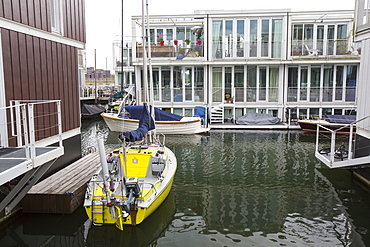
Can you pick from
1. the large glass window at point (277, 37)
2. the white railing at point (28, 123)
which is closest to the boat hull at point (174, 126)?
the large glass window at point (277, 37)

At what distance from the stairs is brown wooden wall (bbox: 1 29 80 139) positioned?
14.0 m

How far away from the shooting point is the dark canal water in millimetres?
7469

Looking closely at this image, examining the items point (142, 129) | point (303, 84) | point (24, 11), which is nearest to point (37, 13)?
point (24, 11)

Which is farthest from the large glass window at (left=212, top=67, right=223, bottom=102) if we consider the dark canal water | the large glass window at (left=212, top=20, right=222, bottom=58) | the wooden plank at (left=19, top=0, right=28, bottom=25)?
the wooden plank at (left=19, top=0, right=28, bottom=25)

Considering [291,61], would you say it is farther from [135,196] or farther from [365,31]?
[135,196]

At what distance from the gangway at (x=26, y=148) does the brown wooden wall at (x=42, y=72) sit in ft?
0.39

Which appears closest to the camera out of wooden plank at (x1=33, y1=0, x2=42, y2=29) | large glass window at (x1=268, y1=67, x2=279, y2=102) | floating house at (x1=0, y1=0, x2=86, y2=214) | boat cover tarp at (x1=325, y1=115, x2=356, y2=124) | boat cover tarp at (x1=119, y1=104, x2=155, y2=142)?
floating house at (x1=0, y1=0, x2=86, y2=214)

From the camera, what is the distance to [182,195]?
10.2 metres

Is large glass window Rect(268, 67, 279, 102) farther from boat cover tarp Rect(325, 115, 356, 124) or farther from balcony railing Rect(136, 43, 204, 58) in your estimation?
balcony railing Rect(136, 43, 204, 58)

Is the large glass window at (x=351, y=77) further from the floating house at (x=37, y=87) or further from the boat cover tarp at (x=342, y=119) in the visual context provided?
the floating house at (x=37, y=87)

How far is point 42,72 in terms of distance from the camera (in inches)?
364

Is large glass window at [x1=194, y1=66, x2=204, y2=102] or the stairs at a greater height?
large glass window at [x1=194, y1=66, x2=204, y2=102]

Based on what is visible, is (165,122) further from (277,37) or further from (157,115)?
(277,37)

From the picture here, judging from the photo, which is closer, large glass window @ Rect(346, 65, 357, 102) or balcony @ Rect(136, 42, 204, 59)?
large glass window @ Rect(346, 65, 357, 102)
